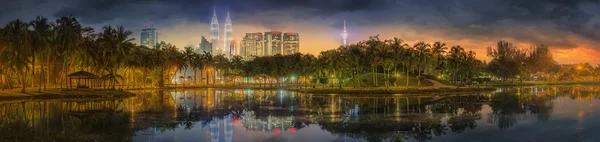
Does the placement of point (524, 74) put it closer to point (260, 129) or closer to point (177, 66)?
point (177, 66)

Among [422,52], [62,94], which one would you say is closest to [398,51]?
[422,52]

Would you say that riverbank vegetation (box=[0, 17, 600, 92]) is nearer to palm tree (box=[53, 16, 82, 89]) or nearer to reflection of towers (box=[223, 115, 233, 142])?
palm tree (box=[53, 16, 82, 89])

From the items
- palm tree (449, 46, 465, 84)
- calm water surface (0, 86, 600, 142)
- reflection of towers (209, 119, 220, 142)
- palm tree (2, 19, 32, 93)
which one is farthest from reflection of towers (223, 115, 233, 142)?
palm tree (449, 46, 465, 84)

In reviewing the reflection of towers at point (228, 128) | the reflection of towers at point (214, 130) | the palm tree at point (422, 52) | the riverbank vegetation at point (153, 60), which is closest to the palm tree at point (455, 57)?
the riverbank vegetation at point (153, 60)

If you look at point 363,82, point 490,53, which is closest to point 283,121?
point 363,82

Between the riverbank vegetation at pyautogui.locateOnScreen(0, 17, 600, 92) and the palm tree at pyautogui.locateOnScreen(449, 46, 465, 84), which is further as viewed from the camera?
the palm tree at pyautogui.locateOnScreen(449, 46, 465, 84)

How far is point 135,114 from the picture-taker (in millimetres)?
37625

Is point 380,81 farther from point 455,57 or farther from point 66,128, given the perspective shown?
point 66,128

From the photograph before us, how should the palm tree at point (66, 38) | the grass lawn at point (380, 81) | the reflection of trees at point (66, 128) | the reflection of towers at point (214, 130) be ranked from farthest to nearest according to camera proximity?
the grass lawn at point (380, 81) → the palm tree at point (66, 38) → the reflection of trees at point (66, 128) → the reflection of towers at point (214, 130)

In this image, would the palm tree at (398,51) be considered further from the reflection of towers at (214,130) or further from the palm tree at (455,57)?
the reflection of towers at (214,130)

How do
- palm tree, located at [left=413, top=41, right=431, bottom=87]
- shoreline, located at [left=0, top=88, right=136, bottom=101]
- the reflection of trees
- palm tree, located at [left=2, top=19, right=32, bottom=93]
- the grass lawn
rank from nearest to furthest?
the reflection of trees, shoreline, located at [left=0, top=88, right=136, bottom=101], palm tree, located at [left=2, top=19, right=32, bottom=93], palm tree, located at [left=413, top=41, right=431, bottom=87], the grass lawn

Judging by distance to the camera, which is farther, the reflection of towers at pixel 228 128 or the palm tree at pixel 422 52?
the palm tree at pixel 422 52

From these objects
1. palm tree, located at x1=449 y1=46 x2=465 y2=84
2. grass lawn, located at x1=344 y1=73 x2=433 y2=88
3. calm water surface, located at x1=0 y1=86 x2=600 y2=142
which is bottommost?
calm water surface, located at x1=0 y1=86 x2=600 y2=142

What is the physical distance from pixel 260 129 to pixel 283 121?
448 centimetres
